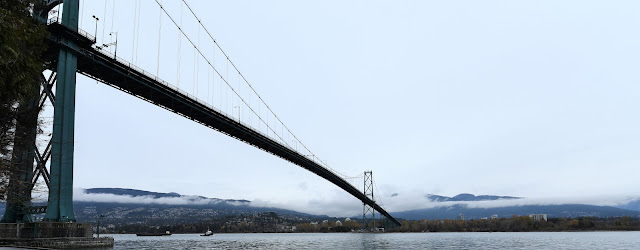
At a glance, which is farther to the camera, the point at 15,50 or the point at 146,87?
the point at 146,87

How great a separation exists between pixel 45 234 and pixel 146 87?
14261 mm

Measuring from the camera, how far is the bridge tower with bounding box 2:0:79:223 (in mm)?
24672

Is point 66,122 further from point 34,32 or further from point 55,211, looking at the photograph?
point 34,32

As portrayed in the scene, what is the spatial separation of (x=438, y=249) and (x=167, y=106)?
2727cm

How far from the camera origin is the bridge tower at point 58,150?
24672 millimetres

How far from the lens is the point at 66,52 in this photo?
87.5 feet

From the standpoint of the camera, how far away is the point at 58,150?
25.2 m

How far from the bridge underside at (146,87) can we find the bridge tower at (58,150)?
61 centimetres

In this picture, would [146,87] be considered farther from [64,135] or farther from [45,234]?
[45,234]

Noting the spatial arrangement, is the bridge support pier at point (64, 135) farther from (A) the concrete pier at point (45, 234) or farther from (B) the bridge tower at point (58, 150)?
(A) the concrete pier at point (45, 234)

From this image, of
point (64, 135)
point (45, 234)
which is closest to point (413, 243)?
point (64, 135)

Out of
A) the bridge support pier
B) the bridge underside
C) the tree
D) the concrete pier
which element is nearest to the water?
the bridge underside

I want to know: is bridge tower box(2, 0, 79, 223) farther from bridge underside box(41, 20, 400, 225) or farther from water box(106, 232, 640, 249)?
water box(106, 232, 640, 249)

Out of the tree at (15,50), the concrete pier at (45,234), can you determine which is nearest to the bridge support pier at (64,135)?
the concrete pier at (45,234)
